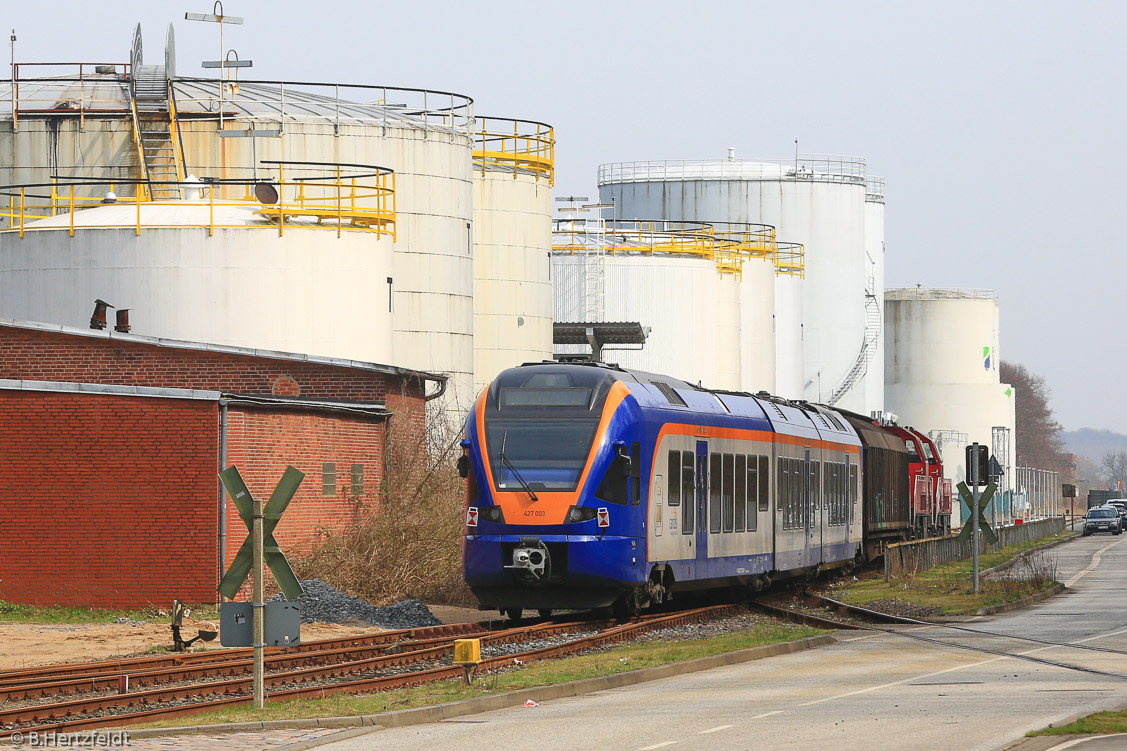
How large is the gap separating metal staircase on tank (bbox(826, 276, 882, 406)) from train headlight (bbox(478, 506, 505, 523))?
58.5m

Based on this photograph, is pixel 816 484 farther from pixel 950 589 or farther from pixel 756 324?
pixel 756 324

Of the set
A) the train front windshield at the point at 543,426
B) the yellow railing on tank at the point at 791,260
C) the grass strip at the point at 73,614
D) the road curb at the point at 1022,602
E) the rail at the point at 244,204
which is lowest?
the road curb at the point at 1022,602

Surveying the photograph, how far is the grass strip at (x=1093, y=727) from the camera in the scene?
41.9 ft

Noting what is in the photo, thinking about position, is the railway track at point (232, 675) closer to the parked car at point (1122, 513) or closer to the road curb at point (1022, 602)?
the road curb at point (1022, 602)

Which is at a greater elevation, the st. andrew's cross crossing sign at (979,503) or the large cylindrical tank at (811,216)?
the large cylindrical tank at (811,216)

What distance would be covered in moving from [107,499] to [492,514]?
724 centimetres

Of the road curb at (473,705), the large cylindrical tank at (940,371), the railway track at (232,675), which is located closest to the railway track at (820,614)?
the railway track at (232,675)

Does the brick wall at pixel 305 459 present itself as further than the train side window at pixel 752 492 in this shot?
No

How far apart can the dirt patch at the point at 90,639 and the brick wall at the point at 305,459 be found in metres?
2.68

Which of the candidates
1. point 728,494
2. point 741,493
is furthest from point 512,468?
point 741,493

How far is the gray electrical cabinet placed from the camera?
15164 mm

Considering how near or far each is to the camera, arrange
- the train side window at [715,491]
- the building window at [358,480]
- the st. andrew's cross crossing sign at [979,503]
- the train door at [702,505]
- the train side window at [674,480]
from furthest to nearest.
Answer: the st. andrew's cross crossing sign at [979,503] → the building window at [358,480] → the train side window at [715,491] → the train door at [702,505] → the train side window at [674,480]

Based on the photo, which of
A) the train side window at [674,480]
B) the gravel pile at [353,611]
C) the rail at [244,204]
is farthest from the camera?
the rail at [244,204]

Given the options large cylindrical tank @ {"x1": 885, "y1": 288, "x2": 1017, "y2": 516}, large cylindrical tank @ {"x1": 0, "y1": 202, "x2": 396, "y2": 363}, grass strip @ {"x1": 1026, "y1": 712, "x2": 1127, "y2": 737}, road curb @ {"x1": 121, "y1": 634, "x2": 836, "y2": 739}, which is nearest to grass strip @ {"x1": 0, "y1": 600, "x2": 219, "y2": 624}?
road curb @ {"x1": 121, "y1": 634, "x2": 836, "y2": 739}
